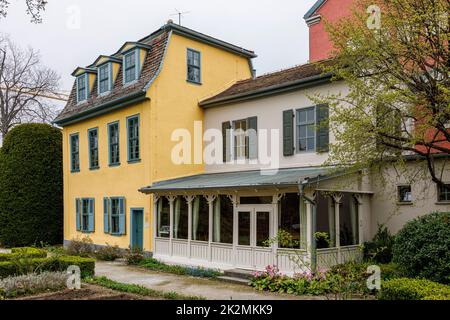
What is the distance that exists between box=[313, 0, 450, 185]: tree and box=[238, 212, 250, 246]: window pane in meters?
4.28

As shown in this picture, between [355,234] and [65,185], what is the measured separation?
15354mm

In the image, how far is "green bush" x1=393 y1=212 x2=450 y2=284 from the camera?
34.3 feet

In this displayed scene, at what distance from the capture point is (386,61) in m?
11.4

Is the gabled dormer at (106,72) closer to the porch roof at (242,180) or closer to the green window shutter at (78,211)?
the green window shutter at (78,211)

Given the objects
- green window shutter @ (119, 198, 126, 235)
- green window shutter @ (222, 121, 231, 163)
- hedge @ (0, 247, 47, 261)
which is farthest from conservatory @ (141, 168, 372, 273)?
hedge @ (0, 247, 47, 261)

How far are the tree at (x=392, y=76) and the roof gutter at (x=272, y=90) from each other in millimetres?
3070

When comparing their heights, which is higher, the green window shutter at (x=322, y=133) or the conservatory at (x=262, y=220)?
the green window shutter at (x=322, y=133)

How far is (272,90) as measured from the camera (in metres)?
17.0

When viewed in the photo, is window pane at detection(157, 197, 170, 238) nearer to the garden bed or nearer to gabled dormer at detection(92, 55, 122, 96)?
gabled dormer at detection(92, 55, 122, 96)

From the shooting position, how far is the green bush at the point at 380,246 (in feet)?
45.9

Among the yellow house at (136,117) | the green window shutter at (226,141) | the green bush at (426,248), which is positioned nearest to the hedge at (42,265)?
the yellow house at (136,117)

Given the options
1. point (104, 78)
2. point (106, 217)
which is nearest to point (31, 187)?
point (106, 217)

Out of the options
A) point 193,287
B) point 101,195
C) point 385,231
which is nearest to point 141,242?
point 101,195
